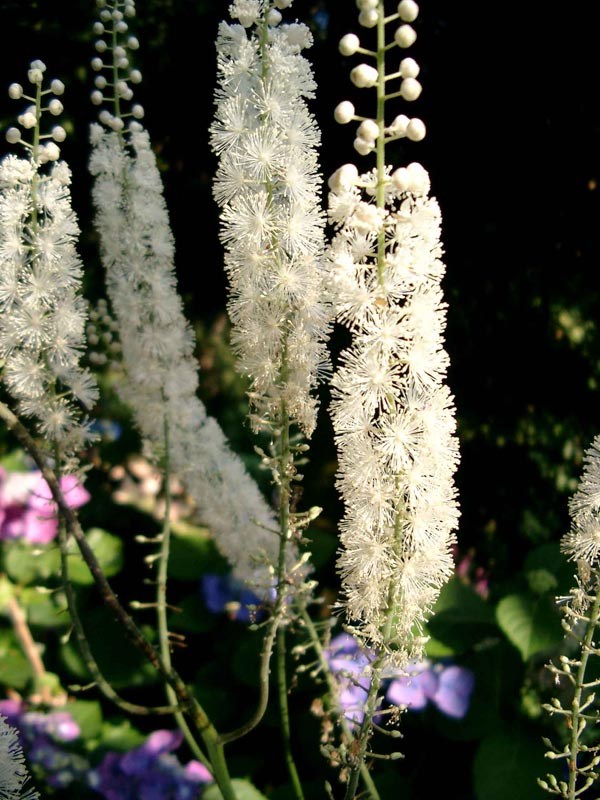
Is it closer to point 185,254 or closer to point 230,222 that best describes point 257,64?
point 230,222

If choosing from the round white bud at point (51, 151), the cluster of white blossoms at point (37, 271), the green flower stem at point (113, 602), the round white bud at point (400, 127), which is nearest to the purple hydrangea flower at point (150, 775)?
the green flower stem at point (113, 602)

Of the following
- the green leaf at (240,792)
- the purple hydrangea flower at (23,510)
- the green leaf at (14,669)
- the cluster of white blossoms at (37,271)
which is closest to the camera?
the cluster of white blossoms at (37,271)

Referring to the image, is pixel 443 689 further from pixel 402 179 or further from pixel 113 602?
pixel 402 179

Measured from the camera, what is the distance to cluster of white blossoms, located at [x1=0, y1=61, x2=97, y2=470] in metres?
0.95

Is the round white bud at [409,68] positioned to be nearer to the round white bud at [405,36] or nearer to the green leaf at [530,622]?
the round white bud at [405,36]

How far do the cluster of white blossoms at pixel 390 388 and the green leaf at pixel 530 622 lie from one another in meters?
0.73

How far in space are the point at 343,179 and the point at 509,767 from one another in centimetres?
116

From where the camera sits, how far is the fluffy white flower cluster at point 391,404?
0.71 meters

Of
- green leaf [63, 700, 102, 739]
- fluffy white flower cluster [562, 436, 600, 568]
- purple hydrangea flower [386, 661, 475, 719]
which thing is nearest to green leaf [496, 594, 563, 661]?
purple hydrangea flower [386, 661, 475, 719]

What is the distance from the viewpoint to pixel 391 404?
728mm

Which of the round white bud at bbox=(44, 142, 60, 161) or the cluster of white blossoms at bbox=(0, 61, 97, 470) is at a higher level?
the round white bud at bbox=(44, 142, 60, 161)

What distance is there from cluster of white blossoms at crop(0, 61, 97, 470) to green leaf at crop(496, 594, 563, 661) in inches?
34.8

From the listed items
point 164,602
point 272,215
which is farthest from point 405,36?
point 164,602

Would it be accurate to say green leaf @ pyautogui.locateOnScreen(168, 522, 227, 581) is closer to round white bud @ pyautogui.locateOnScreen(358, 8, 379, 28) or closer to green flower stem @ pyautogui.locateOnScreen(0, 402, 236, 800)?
green flower stem @ pyautogui.locateOnScreen(0, 402, 236, 800)
